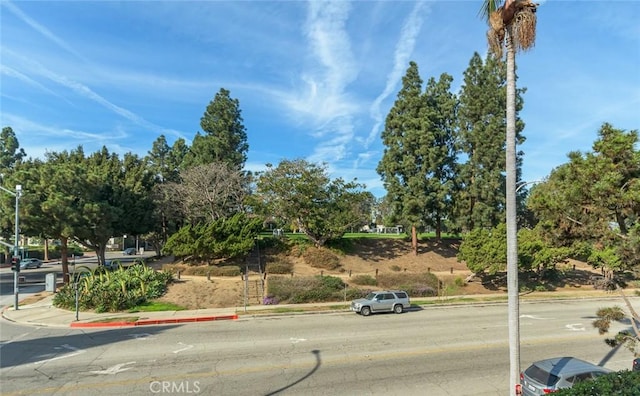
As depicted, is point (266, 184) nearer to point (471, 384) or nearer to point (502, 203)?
point (502, 203)

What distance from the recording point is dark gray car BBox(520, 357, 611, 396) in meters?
9.87

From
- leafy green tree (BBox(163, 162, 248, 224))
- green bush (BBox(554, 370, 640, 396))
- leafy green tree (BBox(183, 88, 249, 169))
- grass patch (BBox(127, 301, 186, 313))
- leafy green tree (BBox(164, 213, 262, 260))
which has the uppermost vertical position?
leafy green tree (BBox(183, 88, 249, 169))

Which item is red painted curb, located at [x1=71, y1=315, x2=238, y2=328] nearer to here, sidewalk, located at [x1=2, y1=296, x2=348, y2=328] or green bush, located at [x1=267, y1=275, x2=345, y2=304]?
sidewalk, located at [x1=2, y1=296, x2=348, y2=328]

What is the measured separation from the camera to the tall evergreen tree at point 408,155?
4250 centimetres

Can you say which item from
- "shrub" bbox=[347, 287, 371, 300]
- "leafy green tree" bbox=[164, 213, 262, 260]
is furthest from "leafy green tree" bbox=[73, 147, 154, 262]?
"shrub" bbox=[347, 287, 371, 300]

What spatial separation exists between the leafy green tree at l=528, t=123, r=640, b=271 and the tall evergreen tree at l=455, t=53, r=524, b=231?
34.3 meters

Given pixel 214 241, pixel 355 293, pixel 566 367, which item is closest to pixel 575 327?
pixel 566 367

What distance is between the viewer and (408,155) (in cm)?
4453

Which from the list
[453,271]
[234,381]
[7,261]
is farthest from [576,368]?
[7,261]

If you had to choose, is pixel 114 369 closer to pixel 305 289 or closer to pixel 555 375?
pixel 555 375

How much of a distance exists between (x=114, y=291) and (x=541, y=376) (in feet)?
84.0

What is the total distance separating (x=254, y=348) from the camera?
15844 mm

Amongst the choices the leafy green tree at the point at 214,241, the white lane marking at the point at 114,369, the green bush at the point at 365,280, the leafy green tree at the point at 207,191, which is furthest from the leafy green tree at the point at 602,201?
the leafy green tree at the point at 207,191

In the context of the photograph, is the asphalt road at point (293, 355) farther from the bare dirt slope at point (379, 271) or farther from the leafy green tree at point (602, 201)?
the bare dirt slope at point (379, 271)
